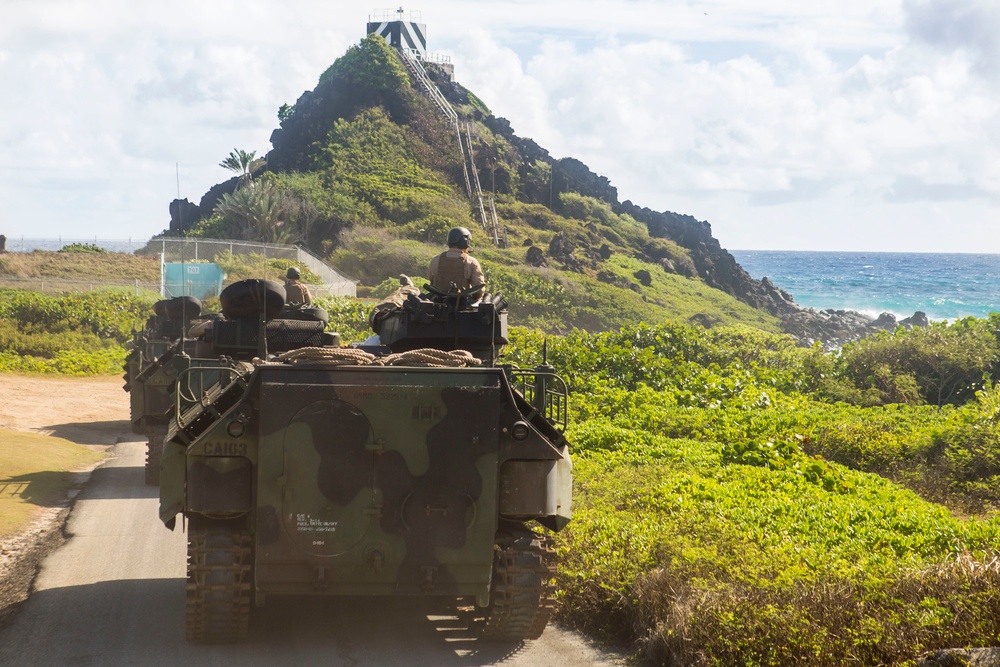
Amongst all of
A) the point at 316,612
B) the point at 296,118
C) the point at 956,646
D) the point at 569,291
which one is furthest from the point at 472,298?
the point at 296,118

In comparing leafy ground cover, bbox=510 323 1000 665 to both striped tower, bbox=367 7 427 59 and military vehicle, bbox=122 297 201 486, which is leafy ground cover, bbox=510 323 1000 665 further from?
striped tower, bbox=367 7 427 59

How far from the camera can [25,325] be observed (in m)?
39.1

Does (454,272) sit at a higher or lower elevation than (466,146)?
lower

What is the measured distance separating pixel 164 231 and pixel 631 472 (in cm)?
7215

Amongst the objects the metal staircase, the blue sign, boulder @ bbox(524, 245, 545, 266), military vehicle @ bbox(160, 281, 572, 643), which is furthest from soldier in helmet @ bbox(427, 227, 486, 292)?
the metal staircase

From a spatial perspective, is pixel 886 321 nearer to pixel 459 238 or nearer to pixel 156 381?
pixel 156 381

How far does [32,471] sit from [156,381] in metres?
2.02

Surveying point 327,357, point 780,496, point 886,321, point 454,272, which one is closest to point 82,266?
point 886,321

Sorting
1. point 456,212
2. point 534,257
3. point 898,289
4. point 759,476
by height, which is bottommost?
point 759,476

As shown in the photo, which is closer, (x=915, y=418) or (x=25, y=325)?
(x=915, y=418)

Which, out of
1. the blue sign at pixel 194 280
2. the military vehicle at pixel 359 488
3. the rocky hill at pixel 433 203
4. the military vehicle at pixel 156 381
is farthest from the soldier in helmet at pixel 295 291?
the rocky hill at pixel 433 203

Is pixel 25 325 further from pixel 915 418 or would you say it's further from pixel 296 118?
pixel 296 118

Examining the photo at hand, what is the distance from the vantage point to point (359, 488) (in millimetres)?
7898

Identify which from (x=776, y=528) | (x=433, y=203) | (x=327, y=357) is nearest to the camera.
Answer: (x=327, y=357)
